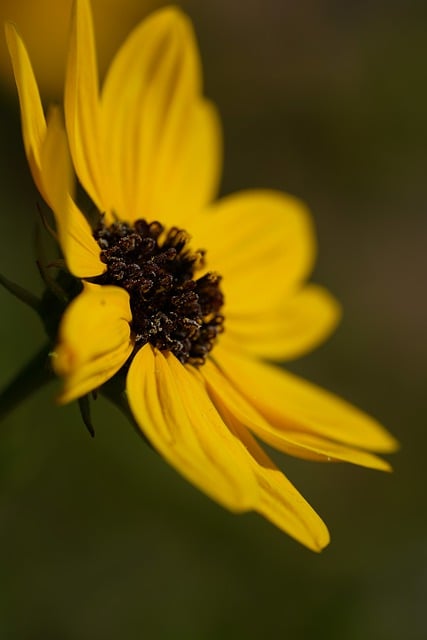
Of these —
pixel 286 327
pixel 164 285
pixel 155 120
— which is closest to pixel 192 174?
pixel 155 120

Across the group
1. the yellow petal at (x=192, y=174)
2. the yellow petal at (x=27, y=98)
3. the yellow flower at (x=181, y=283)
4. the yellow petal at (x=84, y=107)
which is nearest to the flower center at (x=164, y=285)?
the yellow flower at (x=181, y=283)

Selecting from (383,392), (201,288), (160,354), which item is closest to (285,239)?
(201,288)

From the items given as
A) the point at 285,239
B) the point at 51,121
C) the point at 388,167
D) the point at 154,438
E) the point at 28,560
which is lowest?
the point at 28,560

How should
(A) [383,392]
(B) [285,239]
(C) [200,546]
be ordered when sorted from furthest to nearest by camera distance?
(A) [383,392] < (C) [200,546] < (B) [285,239]

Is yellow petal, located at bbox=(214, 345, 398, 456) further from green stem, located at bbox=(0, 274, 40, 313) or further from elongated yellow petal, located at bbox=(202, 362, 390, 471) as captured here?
green stem, located at bbox=(0, 274, 40, 313)

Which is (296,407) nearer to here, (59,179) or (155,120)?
(155,120)

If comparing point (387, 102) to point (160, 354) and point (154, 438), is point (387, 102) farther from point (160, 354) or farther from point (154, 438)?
point (154, 438)

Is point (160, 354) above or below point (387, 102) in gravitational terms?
above
